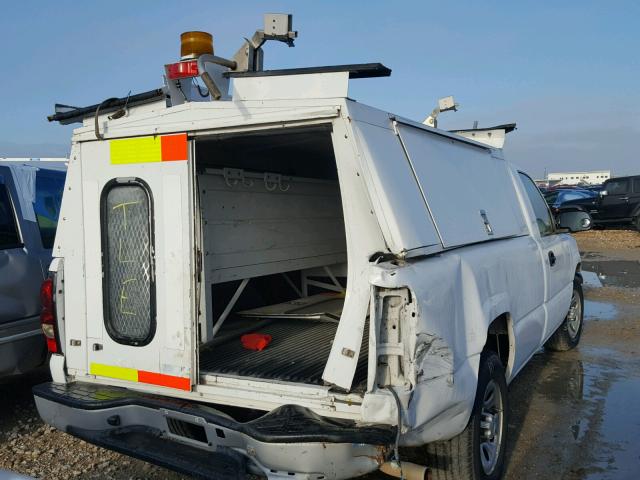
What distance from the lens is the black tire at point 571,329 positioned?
6.24m

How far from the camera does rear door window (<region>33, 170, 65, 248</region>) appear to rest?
→ 4848 mm

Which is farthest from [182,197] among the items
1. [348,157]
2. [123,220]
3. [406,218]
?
[406,218]

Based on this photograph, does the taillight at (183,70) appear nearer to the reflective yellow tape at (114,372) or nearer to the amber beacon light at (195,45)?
the amber beacon light at (195,45)

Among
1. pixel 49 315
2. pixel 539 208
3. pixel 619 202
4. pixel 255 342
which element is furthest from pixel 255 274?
pixel 619 202

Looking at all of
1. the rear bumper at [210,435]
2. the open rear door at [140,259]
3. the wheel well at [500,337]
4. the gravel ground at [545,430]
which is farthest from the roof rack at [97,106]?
the wheel well at [500,337]

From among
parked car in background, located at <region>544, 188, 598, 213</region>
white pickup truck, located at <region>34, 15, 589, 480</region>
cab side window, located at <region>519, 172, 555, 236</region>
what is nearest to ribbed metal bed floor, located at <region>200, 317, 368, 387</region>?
white pickup truck, located at <region>34, 15, 589, 480</region>

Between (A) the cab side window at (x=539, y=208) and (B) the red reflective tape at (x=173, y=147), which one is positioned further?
(A) the cab side window at (x=539, y=208)

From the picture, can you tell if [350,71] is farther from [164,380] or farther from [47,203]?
[47,203]

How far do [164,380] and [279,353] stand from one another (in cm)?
77

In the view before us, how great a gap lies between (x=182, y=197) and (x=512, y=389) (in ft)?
12.2

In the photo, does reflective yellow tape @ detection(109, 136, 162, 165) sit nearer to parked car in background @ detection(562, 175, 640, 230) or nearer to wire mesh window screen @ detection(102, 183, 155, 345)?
wire mesh window screen @ detection(102, 183, 155, 345)

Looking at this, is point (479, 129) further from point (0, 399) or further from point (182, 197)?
point (0, 399)

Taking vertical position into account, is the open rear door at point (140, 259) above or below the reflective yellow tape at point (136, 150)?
below

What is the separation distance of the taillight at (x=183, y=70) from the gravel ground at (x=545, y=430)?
2.48m
